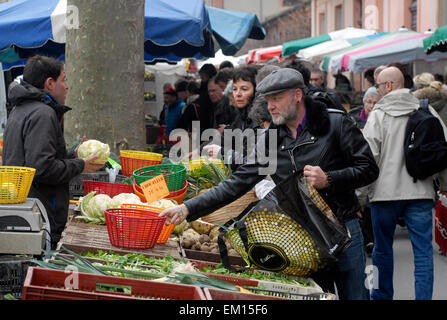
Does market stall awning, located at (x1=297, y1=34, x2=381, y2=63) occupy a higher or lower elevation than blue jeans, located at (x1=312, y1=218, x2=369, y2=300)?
higher

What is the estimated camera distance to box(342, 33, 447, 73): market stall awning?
480 inches

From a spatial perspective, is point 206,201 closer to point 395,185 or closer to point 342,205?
point 342,205

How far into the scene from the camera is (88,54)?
6258 millimetres

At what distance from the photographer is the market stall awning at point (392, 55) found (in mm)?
12188

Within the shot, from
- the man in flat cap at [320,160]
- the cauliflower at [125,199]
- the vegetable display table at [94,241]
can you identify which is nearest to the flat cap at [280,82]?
the man in flat cap at [320,160]

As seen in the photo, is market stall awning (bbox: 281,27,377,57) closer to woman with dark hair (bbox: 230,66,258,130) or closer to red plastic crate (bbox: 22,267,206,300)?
woman with dark hair (bbox: 230,66,258,130)

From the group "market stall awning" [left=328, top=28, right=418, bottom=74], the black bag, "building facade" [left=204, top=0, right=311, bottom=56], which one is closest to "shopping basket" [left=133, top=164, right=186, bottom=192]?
the black bag

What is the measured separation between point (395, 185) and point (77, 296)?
355 centimetres

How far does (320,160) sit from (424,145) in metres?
2.03

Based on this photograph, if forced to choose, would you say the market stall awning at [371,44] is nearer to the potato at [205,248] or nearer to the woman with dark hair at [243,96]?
the woman with dark hair at [243,96]

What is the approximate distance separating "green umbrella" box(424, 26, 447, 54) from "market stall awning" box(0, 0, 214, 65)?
3.92 m

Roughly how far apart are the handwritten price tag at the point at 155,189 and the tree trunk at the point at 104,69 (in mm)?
2406

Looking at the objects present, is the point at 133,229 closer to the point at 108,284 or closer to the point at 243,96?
the point at 108,284
